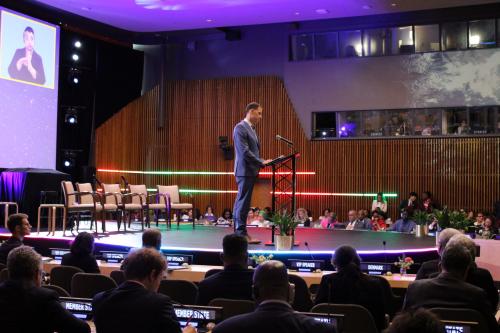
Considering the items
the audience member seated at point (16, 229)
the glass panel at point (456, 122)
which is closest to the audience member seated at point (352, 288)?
the audience member seated at point (16, 229)

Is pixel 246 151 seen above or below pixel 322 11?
below

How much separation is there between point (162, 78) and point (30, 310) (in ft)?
48.9

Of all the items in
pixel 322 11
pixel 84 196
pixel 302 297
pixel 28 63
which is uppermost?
pixel 322 11

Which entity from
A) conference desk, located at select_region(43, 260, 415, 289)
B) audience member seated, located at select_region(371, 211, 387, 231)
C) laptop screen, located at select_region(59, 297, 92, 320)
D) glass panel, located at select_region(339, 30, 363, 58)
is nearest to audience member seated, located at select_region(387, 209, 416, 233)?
audience member seated, located at select_region(371, 211, 387, 231)

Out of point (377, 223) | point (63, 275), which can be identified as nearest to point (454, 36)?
point (377, 223)

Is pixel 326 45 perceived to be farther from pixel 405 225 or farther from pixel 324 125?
pixel 405 225

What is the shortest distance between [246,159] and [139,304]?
15.6 feet

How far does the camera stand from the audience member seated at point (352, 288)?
414 cm

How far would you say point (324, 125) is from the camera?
1630cm

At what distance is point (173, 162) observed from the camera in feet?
57.3

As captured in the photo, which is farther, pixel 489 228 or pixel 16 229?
pixel 489 228

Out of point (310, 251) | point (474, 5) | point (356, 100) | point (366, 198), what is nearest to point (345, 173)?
point (366, 198)

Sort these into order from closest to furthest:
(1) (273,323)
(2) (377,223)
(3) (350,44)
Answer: (1) (273,323), (2) (377,223), (3) (350,44)

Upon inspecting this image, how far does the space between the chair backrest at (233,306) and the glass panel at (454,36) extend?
42.5 ft
